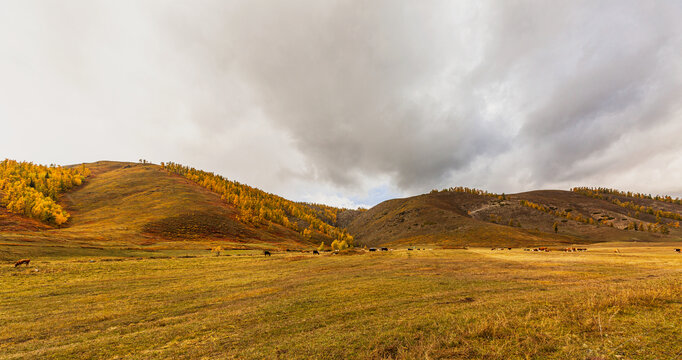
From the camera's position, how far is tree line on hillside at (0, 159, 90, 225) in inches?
4065

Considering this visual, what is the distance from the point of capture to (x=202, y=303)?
17.5 m

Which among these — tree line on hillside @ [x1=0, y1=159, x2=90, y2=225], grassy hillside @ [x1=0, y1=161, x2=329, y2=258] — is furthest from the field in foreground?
tree line on hillside @ [x1=0, y1=159, x2=90, y2=225]

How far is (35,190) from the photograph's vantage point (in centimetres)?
13025

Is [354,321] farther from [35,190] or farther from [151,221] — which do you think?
[35,190]

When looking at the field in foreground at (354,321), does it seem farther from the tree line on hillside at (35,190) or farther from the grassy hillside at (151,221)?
the tree line on hillside at (35,190)

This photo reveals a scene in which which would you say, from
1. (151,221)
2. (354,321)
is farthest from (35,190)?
(354,321)

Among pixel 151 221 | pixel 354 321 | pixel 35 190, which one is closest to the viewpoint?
pixel 354 321

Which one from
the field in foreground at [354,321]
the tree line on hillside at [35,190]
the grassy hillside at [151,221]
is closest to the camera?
the field in foreground at [354,321]

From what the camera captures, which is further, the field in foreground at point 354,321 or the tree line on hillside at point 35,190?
the tree line on hillside at point 35,190

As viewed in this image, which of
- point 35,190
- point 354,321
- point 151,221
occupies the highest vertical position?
point 35,190

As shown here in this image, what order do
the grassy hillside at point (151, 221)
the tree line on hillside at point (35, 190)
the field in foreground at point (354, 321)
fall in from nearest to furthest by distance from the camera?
the field in foreground at point (354, 321)
the grassy hillside at point (151, 221)
the tree line on hillside at point (35, 190)

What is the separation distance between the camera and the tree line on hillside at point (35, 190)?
103 m

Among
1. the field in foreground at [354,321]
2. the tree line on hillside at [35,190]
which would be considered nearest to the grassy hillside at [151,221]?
the tree line on hillside at [35,190]

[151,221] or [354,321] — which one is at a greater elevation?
[151,221]
